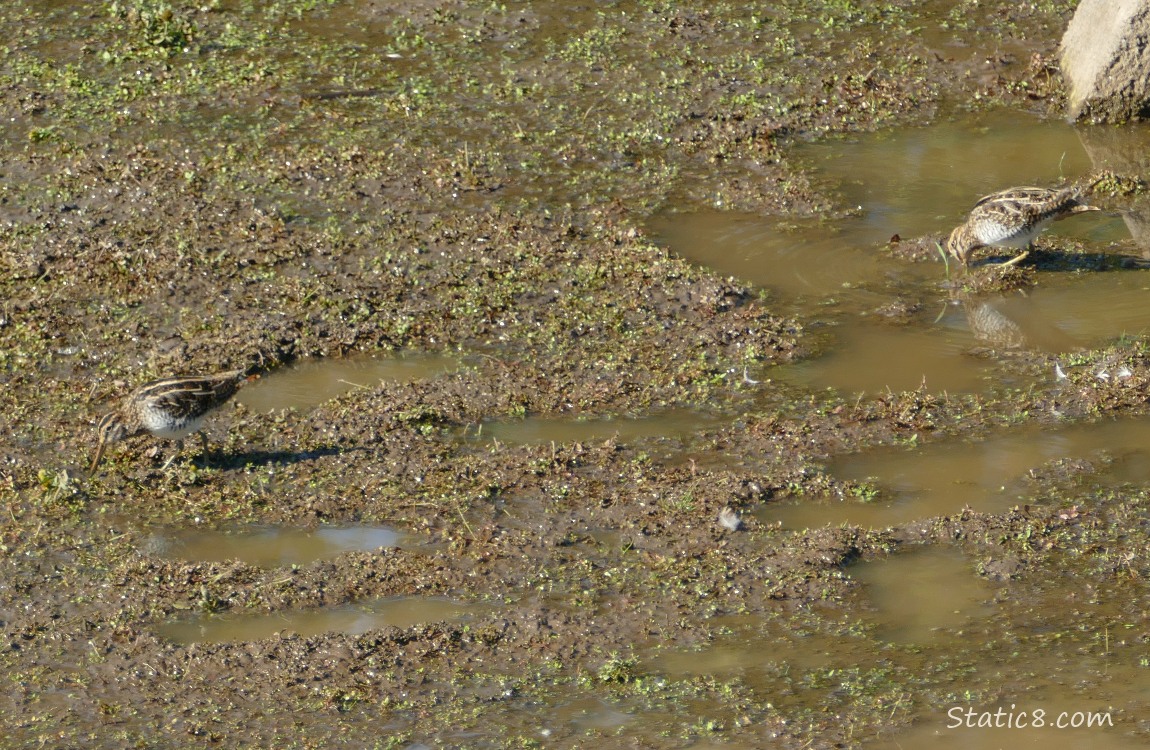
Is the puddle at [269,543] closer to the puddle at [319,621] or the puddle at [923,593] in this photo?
the puddle at [319,621]

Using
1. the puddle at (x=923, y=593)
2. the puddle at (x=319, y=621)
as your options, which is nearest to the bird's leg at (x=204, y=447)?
the puddle at (x=319, y=621)

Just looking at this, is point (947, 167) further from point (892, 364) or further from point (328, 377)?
point (328, 377)

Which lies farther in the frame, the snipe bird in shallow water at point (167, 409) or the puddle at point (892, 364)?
the puddle at point (892, 364)

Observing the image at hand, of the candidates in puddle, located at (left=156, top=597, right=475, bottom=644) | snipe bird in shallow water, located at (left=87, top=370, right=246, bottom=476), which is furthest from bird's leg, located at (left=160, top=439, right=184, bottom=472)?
puddle, located at (left=156, top=597, right=475, bottom=644)

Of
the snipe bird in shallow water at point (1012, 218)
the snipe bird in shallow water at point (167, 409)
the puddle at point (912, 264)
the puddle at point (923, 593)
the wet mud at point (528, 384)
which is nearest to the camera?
the wet mud at point (528, 384)

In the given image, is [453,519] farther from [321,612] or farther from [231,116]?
[231,116]

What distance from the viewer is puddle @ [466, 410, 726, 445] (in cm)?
896

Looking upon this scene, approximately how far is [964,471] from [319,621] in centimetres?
373

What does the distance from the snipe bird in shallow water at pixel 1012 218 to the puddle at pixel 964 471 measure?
75.7 inches

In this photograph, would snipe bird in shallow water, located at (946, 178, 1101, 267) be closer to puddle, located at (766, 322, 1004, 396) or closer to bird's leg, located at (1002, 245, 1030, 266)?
bird's leg, located at (1002, 245, 1030, 266)

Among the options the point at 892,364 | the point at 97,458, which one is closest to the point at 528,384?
the point at 892,364

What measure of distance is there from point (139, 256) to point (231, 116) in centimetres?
223

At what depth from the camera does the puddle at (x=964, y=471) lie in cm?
837

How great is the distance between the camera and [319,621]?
753 cm
